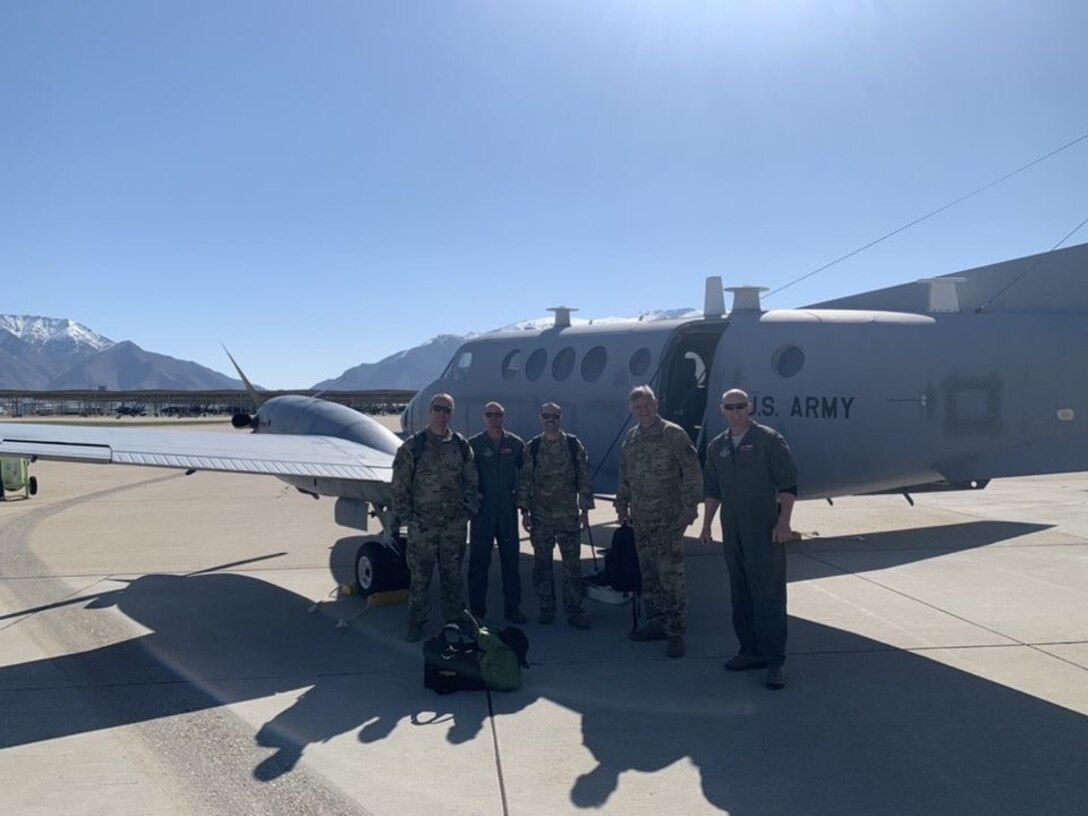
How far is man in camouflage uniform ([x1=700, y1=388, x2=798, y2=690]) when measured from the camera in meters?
6.68

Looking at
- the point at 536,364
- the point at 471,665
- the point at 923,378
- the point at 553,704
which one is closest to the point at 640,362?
the point at 536,364

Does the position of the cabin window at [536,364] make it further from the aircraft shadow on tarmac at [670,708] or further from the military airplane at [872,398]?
the aircraft shadow on tarmac at [670,708]

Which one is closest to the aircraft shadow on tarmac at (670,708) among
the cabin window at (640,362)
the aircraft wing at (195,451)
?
the aircraft wing at (195,451)

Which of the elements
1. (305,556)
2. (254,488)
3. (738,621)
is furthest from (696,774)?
(254,488)

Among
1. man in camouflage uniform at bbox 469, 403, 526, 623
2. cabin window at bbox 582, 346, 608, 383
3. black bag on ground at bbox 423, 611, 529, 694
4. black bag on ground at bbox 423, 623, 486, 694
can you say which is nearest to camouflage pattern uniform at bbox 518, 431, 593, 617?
man in camouflage uniform at bbox 469, 403, 526, 623

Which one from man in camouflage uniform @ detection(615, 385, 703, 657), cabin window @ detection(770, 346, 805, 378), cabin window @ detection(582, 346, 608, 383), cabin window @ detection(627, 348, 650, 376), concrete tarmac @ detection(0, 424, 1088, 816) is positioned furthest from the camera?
cabin window @ detection(582, 346, 608, 383)

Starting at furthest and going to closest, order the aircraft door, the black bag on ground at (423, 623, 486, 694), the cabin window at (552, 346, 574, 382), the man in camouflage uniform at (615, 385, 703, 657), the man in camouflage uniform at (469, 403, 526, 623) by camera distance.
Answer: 1. the cabin window at (552, 346, 574, 382)
2. the aircraft door
3. the man in camouflage uniform at (469, 403, 526, 623)
4. the man in camouflage uniform at (615, 385, 703, 657)
5. the black bag on ground at (423, 623, 486, 694)

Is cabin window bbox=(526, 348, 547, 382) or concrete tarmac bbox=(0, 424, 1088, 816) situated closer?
concrete tarmac bbox=(0, 424, 1088, 816)

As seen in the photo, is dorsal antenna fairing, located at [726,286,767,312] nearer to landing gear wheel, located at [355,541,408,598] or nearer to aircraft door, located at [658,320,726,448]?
aircraft door, located at [658,320,726,448]

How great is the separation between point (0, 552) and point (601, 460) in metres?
8.99

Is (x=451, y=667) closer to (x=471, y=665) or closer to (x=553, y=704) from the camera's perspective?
(x=471, y=665)

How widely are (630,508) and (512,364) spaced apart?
623 centimetres

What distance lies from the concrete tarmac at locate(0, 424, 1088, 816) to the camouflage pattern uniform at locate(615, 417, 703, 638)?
1.78ft

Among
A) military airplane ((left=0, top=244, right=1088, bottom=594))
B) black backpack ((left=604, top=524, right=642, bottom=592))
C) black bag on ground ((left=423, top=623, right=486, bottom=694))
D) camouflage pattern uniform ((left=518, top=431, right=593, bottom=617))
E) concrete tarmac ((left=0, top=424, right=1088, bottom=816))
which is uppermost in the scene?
military airplane ((left=0, top=244, right=1088, bottom=594))
